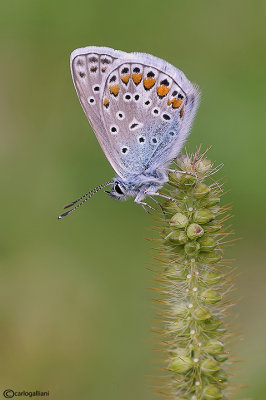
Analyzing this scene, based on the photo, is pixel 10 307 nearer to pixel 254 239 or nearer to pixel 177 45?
pixel 254 239

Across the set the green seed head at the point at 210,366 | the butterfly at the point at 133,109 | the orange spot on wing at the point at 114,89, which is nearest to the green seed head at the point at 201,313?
the green seed head at the point at 210,366

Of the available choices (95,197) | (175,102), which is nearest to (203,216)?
(175,102)

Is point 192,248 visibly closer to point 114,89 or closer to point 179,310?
point 179,310

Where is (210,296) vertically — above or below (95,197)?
below

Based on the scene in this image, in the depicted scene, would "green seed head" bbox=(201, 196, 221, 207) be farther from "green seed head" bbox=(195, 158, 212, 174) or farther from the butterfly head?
the butterfly head

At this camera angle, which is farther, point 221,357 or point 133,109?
point 133,109

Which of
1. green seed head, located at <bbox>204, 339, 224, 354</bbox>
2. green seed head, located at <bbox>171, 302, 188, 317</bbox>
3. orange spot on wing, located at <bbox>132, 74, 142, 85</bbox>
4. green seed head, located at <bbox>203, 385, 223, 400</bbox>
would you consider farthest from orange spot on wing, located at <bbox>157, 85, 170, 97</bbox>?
green seed head, located at <bbox>203, 385, 223, 400</bbox>
